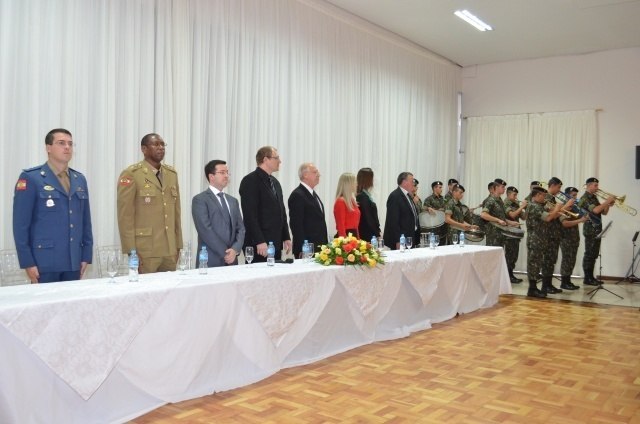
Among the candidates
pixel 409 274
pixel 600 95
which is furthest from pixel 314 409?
pixel 600 95

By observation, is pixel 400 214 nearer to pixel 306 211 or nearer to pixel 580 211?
pixel 306 211

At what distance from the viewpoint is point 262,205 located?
16.1 ft

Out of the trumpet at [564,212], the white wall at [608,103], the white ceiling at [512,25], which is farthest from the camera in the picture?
the white wall at [608,103]

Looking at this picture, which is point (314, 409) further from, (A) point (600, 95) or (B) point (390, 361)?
(A) point (600, 95)

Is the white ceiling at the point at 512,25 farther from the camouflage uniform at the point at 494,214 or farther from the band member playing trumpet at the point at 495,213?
the camouflage uniform at the point at 494,214

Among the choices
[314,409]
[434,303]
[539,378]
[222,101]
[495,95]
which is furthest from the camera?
[495,95]

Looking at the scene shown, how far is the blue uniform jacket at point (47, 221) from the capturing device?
11.0 ft

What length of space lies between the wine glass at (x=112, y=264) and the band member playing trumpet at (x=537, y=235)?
5.79 m

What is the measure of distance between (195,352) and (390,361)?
156 centimetres

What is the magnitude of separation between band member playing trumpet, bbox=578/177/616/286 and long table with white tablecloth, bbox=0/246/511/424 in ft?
16.8

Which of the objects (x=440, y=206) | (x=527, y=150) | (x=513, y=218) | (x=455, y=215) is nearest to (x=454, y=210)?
(x=455, y=215)

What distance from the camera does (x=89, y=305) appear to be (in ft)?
8.76

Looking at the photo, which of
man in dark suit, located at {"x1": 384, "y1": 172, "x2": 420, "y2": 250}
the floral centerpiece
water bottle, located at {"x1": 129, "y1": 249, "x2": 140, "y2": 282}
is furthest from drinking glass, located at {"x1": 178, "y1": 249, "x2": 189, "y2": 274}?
man in dark suit, located at {"x1": 384, "y1": 172, "x2": 420, "y2": 250}

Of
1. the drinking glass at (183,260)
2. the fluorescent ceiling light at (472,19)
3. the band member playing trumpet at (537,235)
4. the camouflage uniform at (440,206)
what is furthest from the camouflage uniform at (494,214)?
the drinking glass at (183,260)
